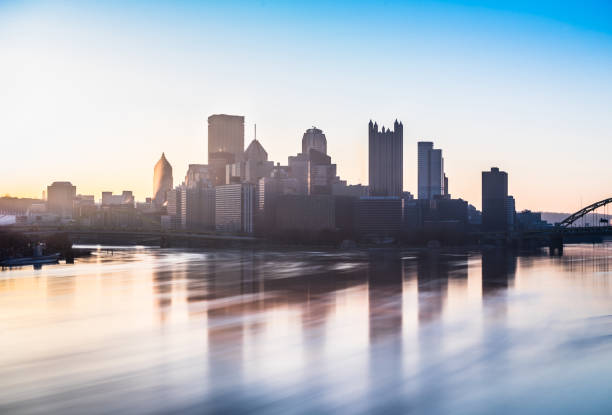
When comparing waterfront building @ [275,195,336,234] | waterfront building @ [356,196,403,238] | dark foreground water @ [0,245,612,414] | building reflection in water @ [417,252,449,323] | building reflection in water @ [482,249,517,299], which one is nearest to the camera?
dark foreground water @ [0,245,612,414]

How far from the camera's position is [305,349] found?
2661 centimetres

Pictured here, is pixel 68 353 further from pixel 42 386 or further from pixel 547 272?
pixel 547 272

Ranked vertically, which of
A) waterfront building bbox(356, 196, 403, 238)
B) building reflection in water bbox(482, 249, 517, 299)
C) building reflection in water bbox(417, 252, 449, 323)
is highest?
waterfront building bbox(356, 196, 403, 238)

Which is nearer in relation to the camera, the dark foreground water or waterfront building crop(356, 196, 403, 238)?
the dark foreground water

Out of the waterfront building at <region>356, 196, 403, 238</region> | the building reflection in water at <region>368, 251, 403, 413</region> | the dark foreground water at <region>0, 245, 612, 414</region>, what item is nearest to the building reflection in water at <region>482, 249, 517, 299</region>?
the dark foreground water at <region>0, 245, 612, 414</region>

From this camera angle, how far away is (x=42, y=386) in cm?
2150

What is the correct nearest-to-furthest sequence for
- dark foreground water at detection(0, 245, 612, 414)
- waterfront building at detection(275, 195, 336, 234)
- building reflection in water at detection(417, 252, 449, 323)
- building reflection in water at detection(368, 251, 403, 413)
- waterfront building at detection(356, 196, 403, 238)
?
dark foreground water at detection(0, 245, 612, 414) < building reflection in water at detection(368, 251, 403, 413) < building reflection in water at detection(417, 252, 449, 323) < waterfront building at detection(356, 196, 403, 238) < waterfront building at detection(275, 195, 336, 234)

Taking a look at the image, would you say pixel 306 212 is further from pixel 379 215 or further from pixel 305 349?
pixel 305 349

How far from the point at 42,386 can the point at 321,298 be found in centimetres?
2487

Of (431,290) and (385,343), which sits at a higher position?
(385,343)

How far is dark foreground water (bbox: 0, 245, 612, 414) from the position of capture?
1988cm

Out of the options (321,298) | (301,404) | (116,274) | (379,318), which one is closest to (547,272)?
(321,298)

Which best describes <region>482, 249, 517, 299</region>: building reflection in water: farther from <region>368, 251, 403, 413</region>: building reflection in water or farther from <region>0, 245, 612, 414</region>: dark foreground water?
<region>368, 251, 403, 413</region>: building reflection in water

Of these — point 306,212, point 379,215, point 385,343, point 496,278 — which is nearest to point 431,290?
point 496,278
